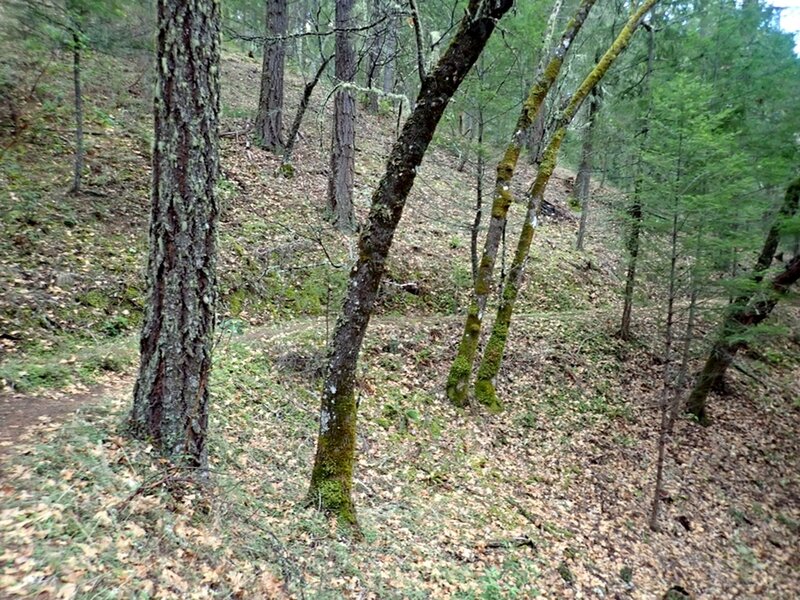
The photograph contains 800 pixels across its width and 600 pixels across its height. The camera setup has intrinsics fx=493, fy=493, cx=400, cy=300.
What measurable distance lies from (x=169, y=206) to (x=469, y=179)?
16.8 meters

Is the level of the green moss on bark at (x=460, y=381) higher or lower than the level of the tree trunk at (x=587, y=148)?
lower

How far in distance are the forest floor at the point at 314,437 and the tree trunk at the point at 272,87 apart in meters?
0.66

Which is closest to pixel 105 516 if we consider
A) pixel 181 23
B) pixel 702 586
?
pixel 181 23

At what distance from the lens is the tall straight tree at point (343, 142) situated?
11.7 m

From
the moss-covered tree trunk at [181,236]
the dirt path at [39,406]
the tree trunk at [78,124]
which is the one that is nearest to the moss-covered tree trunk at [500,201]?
the dirt path at [39,406]

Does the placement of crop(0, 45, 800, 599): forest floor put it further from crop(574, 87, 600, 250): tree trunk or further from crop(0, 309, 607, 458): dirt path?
crop(574, 87, 600, 250): tree trunk

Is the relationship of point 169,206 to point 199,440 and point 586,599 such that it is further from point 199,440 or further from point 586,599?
point 586,599

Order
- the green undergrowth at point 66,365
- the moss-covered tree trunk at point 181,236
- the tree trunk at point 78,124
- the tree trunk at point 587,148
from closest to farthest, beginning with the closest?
1. the moss-covered tree trunk at point 181,236
2. the green undergrowth at point 66,365
3. the tree trunk at point 78,124
4. the tree trunk at point 587,148

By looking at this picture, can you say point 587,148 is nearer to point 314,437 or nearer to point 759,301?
point 759,301

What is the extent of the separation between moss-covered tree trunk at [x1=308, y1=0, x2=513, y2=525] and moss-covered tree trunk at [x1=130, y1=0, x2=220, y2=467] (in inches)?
50.7

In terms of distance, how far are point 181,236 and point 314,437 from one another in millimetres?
4033

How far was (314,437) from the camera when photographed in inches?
277

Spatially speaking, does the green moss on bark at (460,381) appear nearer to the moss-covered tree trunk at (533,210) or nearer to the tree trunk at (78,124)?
the moss-covered tree trunk at (533,210)

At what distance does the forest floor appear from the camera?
141 inches
